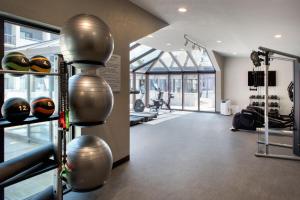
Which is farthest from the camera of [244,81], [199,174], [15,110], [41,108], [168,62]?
[168,62]

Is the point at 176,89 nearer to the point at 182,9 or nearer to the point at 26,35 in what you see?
the point at 182,9

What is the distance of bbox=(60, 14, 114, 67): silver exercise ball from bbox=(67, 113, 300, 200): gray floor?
1.72m

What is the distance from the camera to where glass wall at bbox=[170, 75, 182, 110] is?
43.5 feet

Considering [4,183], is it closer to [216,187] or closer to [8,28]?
[8,28]

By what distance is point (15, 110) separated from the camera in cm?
186

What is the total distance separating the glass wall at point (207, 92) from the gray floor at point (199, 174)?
6.96 metres

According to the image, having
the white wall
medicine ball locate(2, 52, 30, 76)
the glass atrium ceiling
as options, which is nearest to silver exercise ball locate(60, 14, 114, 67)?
medicine ball locate(2, 52, 30, 76)

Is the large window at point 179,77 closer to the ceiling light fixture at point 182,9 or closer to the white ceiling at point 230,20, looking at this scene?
the white ceiling at point 230,20

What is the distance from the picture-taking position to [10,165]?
1.95 metres

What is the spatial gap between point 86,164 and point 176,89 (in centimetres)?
1149

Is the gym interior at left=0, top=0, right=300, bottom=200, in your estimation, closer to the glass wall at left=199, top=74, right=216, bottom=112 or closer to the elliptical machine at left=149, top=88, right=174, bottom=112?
the elliptical machine at left=149, top=88, right=174, bottom=112

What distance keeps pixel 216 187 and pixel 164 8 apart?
3.34m

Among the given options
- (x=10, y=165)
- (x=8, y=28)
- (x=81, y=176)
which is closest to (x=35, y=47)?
(x=8, y=28)

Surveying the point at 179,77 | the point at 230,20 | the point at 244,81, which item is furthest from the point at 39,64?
the point at 179,77
